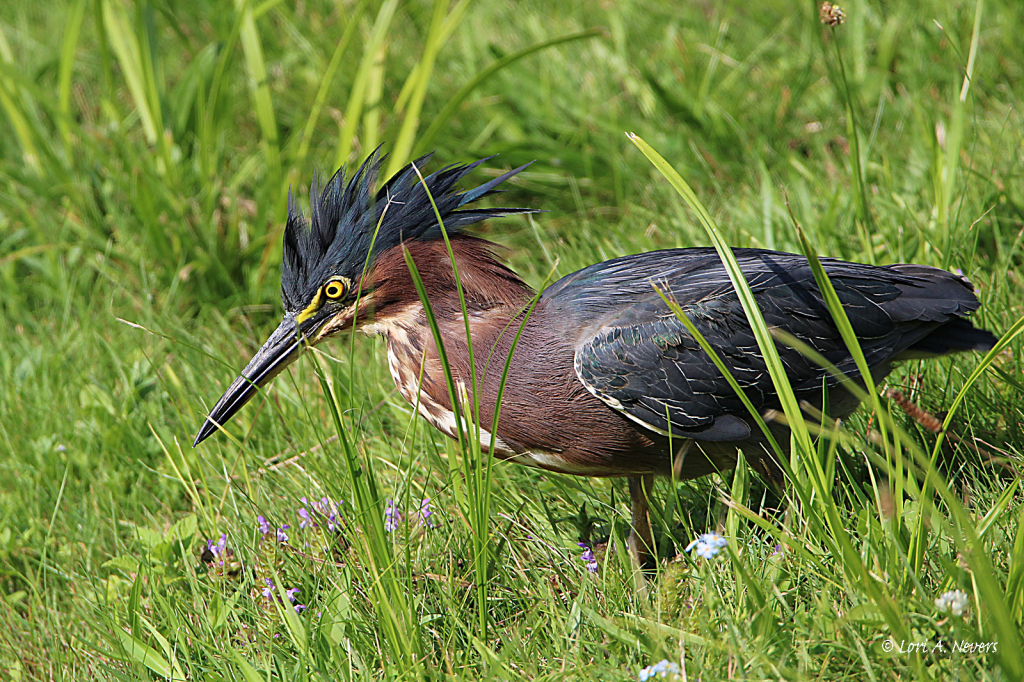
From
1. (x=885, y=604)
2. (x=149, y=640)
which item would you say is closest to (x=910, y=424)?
(x=885, y=604)

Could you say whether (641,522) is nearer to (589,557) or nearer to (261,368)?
(589,557)

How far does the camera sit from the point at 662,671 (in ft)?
6.95

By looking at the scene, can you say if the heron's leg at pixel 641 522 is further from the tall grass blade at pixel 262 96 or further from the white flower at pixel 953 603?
the tall grass blade at pixel 262 96

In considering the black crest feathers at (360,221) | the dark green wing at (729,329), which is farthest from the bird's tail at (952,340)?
the black crest feathers at (360,221)

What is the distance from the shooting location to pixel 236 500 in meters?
3.30

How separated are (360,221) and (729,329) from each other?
135 cm

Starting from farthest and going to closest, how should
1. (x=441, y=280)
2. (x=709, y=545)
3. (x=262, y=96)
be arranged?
(x=262, y=96), (x=441, y=280), (x=709, y=545)

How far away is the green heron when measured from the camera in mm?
3025

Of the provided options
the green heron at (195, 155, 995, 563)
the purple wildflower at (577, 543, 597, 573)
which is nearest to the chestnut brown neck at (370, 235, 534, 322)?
the green heron at (195, 155, 995, 563)

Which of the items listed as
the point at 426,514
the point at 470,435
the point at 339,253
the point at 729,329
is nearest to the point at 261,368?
the point at 339,253

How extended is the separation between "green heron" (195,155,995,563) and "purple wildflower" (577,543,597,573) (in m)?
0.15

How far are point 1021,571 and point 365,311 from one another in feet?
7.36

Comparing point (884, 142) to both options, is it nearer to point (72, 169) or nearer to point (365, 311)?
point (365, 311)

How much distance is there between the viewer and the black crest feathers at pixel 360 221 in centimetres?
323
